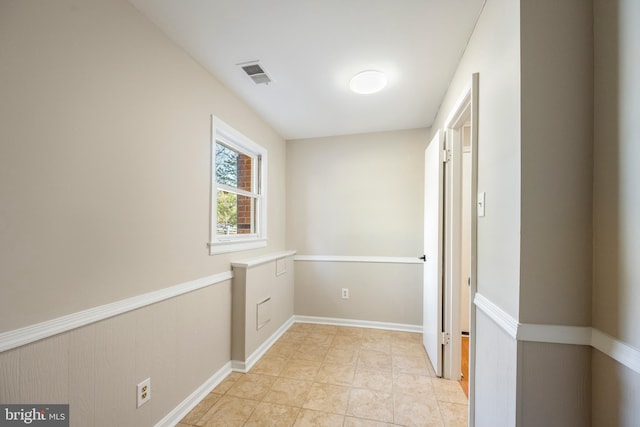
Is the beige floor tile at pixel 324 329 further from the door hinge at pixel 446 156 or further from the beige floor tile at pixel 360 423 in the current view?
the door hinge at pixel 446 156

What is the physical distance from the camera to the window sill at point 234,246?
2.06 m

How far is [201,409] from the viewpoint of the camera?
1.77 metres

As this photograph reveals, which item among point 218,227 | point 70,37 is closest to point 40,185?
point 70,37

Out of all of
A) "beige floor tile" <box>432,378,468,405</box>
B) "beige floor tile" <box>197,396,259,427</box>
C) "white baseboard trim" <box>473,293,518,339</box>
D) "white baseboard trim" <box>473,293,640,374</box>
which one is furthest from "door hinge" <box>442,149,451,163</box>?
"beige floor tile" <box>197,396,259,427</box>

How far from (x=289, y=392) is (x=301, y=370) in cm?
31

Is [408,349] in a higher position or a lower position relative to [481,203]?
lower

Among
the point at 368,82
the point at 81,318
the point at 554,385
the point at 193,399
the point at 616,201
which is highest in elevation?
the point at 368,82

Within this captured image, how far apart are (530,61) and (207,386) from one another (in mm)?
2681

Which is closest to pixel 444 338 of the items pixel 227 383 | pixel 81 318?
pixel 227 383

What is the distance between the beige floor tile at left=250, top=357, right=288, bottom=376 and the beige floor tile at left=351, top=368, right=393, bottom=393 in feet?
2.18

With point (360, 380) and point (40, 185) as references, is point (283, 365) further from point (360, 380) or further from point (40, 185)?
point (40, 185)

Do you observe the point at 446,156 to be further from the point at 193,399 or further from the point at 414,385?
the point at 193,399

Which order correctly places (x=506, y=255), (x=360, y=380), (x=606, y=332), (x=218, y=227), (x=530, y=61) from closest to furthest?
(x=606, y=332) → (x=530, y=61) → (x=506, y=255) → (x=360, y=380) → (x=218, y=227)

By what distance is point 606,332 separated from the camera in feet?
2.87
